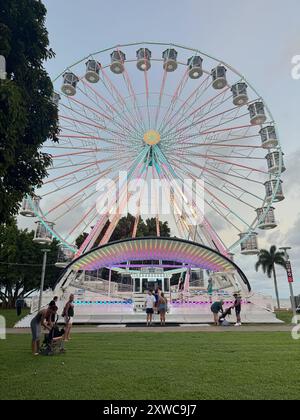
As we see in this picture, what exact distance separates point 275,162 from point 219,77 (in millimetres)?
8067

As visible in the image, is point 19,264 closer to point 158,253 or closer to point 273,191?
point 158,253

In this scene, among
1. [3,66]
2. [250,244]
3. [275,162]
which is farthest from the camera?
[275,162]

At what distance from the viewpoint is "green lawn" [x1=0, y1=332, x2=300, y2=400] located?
4.96m

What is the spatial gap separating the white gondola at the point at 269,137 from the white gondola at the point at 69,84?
15372mm

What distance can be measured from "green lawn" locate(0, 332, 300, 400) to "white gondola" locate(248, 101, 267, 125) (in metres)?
19.9

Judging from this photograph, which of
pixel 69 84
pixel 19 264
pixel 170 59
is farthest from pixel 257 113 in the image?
pixel 19 264

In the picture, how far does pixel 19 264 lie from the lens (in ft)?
137

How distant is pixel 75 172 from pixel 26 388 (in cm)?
2154

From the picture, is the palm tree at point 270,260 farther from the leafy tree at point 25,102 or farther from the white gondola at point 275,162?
the leafy tree at point 25,102

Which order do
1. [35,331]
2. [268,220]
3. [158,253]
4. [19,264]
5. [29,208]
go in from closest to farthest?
[35,331] → [29,208] → [268,220] → [158,253] → [19,264]

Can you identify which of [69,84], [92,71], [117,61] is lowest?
[69,84]

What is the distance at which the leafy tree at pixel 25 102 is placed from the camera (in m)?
6.51

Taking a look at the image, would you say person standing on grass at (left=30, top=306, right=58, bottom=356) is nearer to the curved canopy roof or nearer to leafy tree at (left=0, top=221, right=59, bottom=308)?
the curved canopy roof

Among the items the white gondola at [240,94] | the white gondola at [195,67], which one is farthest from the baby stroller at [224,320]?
the white gondola at [195,67]
